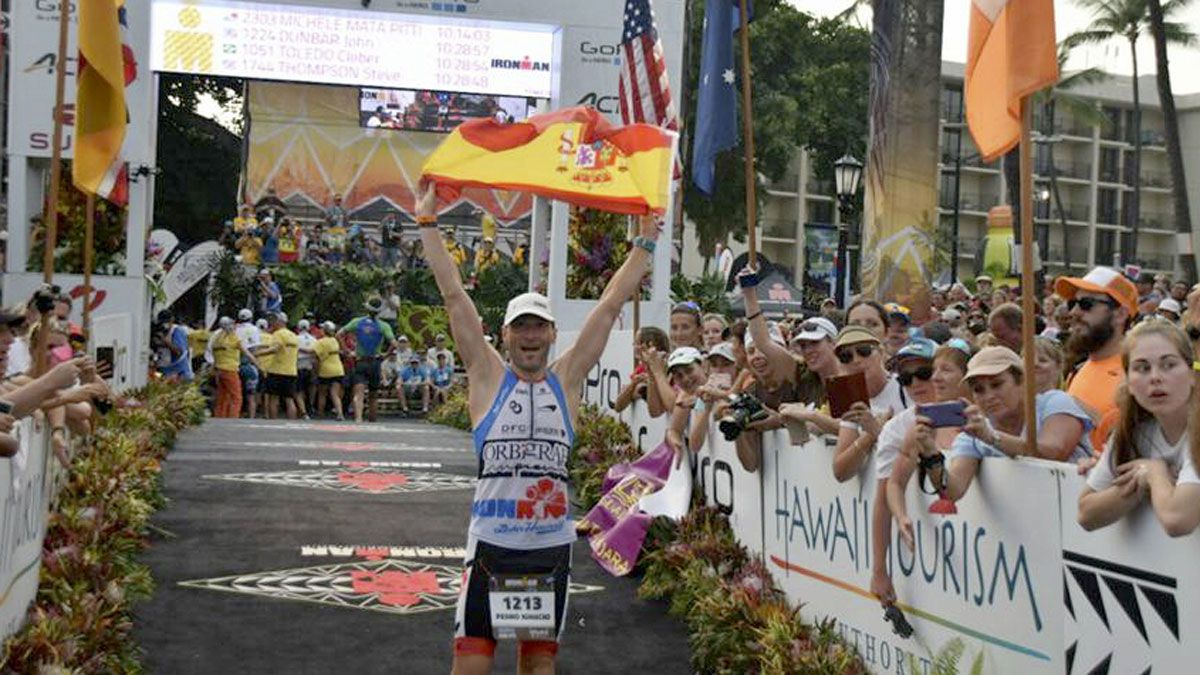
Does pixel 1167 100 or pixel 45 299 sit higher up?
pixel 1167 100

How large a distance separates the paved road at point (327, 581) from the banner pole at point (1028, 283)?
3566 millimetres

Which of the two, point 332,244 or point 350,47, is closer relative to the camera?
point 350,47

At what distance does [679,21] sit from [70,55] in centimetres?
857

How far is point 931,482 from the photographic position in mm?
7418

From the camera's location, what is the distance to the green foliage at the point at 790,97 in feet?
165

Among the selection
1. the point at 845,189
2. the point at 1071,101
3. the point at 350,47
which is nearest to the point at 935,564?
the point at 845,189

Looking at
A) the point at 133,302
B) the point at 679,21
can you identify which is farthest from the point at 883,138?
the point at 133,302

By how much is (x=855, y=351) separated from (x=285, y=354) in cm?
1798

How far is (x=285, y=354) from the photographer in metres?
25.8

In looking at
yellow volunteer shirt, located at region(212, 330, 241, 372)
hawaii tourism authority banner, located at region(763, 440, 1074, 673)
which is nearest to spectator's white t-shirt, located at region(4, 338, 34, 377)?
hawaii tourism authority banner, located at region(763, 440, 1074, 673)

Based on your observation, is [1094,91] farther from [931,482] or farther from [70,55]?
[931,482]

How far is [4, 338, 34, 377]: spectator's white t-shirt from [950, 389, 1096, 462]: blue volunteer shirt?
280 inches

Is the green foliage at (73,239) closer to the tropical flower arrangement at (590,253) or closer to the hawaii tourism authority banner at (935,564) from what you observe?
the tropical flower arrangement at (590,253)

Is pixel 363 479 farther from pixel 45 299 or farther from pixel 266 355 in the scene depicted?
pixel 266 355
